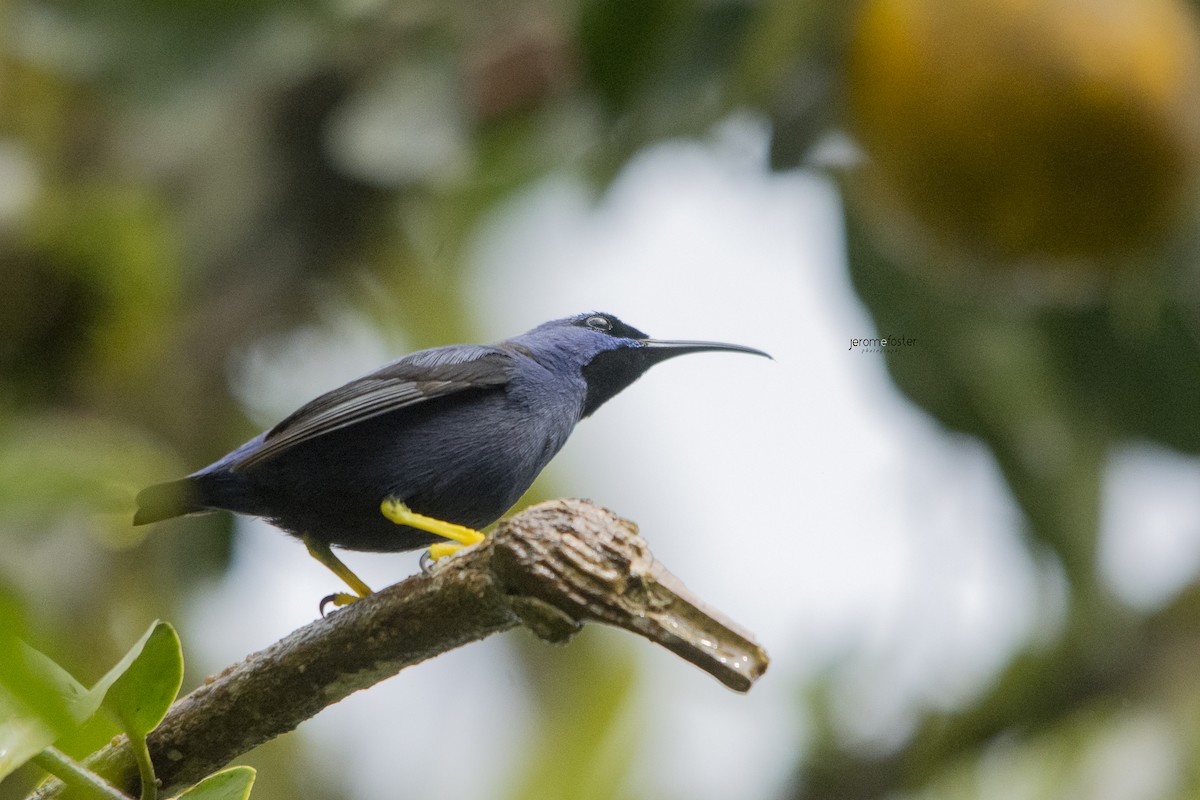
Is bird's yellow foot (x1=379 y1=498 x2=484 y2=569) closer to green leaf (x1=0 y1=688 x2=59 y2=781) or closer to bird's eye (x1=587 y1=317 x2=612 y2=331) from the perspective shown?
bird's eye (x1=587 y1=317 x2=612 y2=331)

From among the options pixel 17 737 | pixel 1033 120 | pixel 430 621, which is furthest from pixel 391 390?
pixel 1033 120

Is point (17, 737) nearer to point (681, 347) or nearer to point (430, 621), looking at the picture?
point (430, 621)

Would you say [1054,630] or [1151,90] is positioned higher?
[1151,90]

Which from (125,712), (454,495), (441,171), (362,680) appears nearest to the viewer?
(125,712)

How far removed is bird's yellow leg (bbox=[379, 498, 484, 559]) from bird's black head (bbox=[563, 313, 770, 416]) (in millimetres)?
428

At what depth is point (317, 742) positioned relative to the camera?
603 cm

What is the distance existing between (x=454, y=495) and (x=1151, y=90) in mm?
2234

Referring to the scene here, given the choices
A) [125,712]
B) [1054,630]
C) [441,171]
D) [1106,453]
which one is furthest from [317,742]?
[125,712]

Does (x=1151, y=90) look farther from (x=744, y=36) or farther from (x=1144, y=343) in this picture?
(x=1144, y=343)

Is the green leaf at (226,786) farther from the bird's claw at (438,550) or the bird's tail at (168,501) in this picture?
the bird's claw at (438,550)

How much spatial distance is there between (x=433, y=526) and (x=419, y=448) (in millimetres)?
285

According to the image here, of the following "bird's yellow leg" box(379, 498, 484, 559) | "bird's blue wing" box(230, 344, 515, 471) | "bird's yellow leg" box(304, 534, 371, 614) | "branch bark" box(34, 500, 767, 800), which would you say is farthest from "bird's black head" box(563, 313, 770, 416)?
"branch bark" box(34, 500, 767, 800)

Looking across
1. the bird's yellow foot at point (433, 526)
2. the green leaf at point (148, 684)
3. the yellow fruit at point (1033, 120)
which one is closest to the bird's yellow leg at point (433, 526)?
the bird's yellow foot at point (433, 526)

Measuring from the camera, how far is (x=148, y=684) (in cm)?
176
